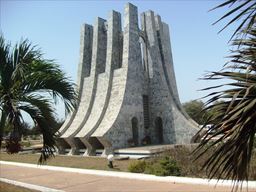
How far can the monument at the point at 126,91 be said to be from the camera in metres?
24.5

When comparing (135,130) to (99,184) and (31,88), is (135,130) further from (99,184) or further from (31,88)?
(31,88)

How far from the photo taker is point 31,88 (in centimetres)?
794

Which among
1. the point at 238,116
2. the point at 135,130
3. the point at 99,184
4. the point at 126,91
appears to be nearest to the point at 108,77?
the point at 126,91

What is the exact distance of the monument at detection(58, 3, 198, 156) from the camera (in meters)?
24.5

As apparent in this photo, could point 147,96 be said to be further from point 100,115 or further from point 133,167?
point 133,167

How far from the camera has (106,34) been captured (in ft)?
96.9

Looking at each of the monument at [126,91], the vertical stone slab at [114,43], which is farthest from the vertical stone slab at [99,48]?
the vertical stone slab at [114,43]

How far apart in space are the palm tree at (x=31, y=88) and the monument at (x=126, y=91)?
47.6 feet

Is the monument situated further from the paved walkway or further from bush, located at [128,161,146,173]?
bush, located at [128,161,146,173]

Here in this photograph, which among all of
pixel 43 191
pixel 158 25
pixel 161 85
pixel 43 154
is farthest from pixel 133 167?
pixel 158 25

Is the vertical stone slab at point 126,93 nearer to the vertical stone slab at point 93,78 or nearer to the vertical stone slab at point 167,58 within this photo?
the vertical stone slab at point 93,78

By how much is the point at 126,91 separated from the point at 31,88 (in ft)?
56.5

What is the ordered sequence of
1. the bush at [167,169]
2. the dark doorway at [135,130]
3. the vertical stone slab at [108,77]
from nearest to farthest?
1. the bush at [167,169]
2. the vertical stone slab at [108,77]
3. the dark doorway at [135,130]

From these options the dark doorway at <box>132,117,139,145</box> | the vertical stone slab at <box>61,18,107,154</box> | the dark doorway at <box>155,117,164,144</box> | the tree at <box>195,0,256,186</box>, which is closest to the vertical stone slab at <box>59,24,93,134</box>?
the vertical stone slab at <box>61,18,107,154</box>
